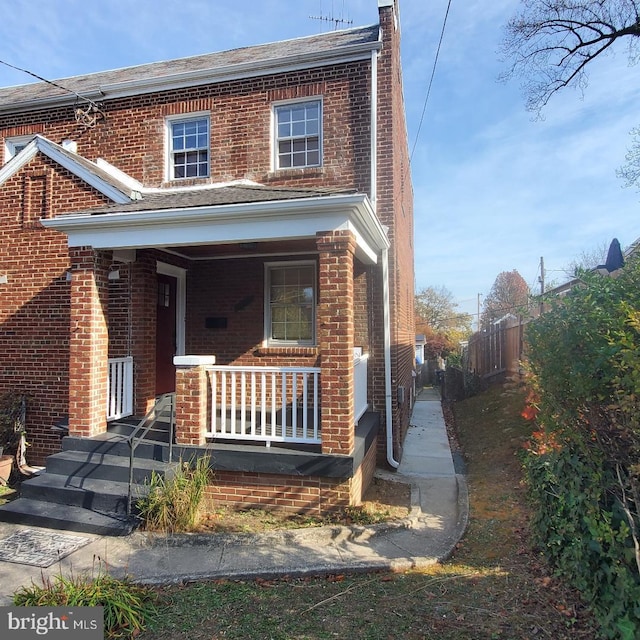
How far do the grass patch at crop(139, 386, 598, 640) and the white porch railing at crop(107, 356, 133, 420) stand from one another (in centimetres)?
359

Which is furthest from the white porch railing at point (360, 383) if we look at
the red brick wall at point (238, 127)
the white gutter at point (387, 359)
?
the red brick wall at point (238, 127)

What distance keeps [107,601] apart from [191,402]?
2.69 metres

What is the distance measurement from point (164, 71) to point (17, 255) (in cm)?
491

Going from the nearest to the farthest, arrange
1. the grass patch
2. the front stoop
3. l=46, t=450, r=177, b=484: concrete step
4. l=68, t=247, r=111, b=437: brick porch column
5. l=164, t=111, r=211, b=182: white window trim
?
the grass patch
the front stoop
l=46, t=450, r=177, b=484: concrete step
l=68, t=247, r=111, b=437: brick porch column
l=164, t=111, r=211, b=182: white window trim

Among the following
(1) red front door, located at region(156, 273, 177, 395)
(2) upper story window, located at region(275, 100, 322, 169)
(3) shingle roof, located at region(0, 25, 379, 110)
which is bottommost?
(1) red front door, located at region(156, 273, 177, 395)

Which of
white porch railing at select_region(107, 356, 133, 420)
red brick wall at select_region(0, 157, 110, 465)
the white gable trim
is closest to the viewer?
white porch railing at select_region(107, 356, 133, 420)

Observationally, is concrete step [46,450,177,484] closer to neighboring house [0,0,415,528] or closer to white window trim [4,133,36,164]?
neighboring house [0,0,415,528]

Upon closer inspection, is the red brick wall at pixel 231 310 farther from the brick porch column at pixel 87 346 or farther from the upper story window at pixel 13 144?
the upper story window at pixel 13 144

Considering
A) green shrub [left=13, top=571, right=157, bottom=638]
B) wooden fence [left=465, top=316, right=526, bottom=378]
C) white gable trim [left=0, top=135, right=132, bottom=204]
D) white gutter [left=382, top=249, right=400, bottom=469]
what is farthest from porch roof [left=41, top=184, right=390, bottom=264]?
wooden fence [left=465, top=316, right=526, bottom=378]

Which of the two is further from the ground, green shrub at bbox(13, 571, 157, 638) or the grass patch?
green shrub at bbox(13, 571, 157, 638)

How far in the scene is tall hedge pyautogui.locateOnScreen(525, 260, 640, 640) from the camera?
2365 mm

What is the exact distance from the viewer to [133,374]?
705 cm

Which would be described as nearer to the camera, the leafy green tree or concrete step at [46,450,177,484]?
concrete step at [46,450,177,484]

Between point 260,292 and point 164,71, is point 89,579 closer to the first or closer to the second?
point 260,292
